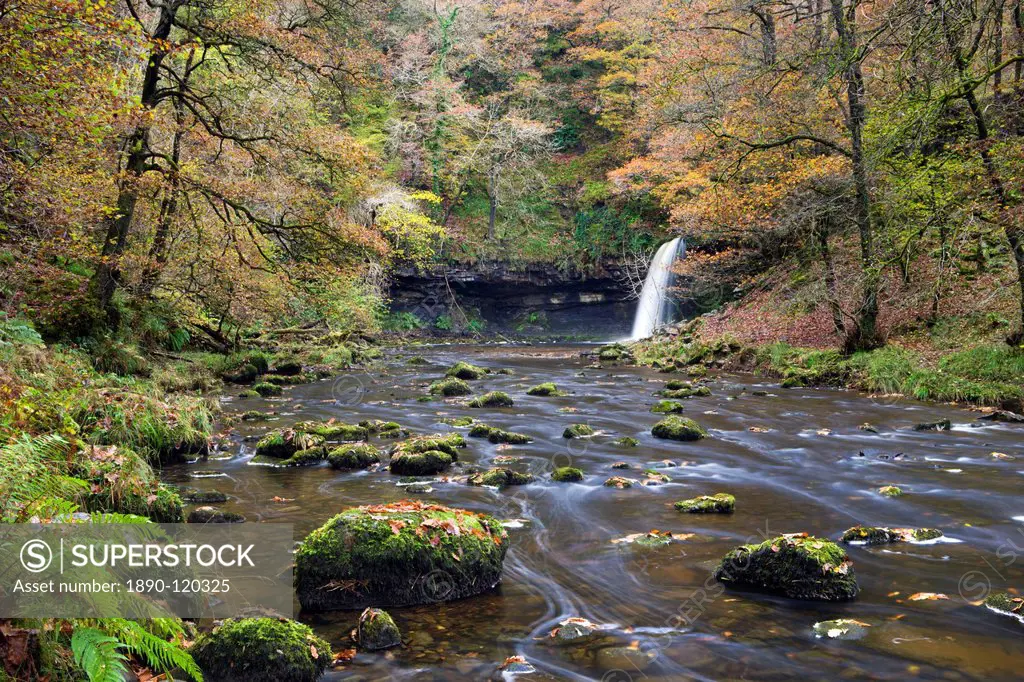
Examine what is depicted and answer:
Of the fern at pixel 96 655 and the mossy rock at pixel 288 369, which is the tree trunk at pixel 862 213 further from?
the fern at pixel 96 655

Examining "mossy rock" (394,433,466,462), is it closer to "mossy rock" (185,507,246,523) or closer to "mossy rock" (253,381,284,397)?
"mossy rock" (185,507,246,523)

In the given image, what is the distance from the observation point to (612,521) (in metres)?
6.89

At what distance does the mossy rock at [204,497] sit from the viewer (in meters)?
7.20

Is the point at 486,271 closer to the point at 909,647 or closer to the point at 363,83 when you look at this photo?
the point at 363,83

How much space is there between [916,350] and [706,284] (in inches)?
544

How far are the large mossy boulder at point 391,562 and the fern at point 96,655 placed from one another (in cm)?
229

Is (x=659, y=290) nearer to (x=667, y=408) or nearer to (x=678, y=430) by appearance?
(x=667, y=408)

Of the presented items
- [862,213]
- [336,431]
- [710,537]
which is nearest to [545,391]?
[336,431]

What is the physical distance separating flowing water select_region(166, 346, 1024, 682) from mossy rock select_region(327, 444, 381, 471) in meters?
0.17

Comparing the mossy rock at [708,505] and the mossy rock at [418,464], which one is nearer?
the mossy rock at [708,505]

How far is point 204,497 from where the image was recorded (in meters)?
7.29

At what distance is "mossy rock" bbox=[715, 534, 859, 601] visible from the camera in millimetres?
4949

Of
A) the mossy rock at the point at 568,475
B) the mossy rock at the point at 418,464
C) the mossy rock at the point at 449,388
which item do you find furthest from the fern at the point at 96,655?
the mossy rock at the point at 449,388

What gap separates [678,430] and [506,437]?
2.77 metres
